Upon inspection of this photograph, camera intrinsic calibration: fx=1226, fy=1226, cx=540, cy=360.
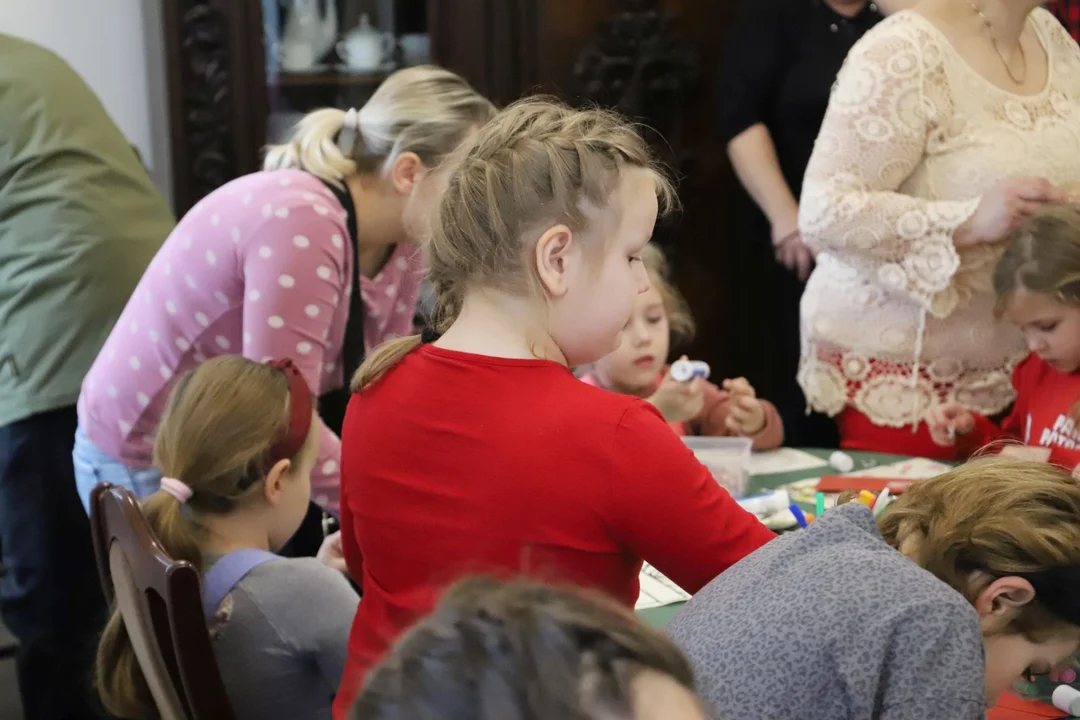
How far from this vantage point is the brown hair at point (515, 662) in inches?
22.3

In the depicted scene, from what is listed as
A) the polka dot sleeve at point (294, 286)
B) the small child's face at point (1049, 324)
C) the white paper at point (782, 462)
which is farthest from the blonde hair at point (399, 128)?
the small child's face at point (1049, 324)

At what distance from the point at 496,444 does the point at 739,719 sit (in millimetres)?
332

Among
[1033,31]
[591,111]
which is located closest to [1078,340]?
[1033,31]

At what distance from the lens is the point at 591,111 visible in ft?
4.29

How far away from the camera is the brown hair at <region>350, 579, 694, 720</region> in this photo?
566 millimetres

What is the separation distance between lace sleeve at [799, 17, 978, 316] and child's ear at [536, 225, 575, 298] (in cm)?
92

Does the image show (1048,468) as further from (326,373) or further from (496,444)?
(326,373)

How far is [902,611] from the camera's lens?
38.3 inches

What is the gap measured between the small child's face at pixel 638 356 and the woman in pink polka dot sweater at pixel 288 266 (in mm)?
502

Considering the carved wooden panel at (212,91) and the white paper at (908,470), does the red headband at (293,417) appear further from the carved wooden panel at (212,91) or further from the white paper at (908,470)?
the carved wooden panel at (212,91)

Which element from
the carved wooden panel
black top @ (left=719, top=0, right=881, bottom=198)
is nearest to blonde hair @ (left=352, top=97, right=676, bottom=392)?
black top @ (left=719, top=0, right=881, bottom=198)

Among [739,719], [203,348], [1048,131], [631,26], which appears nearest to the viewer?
[739,719]

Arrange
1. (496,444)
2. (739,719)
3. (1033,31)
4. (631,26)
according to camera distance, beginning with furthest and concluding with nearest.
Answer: (631,26) < (1033,31) < (496,444) < (739,719)

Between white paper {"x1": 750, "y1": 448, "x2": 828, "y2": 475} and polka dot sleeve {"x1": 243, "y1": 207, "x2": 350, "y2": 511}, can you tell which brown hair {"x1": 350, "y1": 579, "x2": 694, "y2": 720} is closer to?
polka dot sleeve {"x1": 243, "y1": 207, "x2": 350, "y2": 511}
